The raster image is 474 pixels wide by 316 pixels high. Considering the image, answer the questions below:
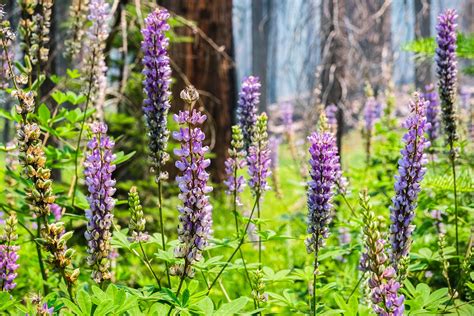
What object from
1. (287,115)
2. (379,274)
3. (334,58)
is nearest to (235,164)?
(379,274)

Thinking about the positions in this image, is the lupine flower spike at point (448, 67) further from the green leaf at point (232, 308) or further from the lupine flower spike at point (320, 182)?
the green leaf at point (232, 308)

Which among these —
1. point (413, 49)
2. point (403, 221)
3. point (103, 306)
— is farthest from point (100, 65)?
point (413, 49)

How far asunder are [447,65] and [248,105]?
1.01 m

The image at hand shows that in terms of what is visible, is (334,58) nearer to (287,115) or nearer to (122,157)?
(287,115)

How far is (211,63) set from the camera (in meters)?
8.72

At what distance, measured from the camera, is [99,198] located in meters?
2.08

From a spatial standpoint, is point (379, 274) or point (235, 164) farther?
point (235, 164)

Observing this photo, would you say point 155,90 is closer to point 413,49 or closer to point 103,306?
point 103,306

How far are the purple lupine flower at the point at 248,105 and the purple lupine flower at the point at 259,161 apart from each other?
268 mm

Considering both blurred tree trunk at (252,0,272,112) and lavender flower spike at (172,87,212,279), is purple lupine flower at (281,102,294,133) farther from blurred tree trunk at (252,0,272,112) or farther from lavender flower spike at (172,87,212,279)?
blurred tree trunk at (252,0,272,112)

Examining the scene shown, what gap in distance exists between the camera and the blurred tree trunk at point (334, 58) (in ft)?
19.3

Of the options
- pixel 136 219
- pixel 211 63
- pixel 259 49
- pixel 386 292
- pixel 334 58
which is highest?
pixel 259 49

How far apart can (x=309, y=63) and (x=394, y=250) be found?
5.32 m

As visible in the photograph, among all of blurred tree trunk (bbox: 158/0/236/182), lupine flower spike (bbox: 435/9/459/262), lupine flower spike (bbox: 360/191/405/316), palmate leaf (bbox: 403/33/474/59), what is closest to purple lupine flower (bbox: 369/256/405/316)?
lupine flower spike (bbox: 360/191/405/316)
